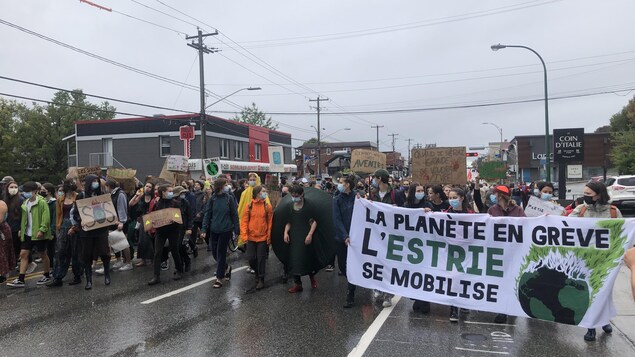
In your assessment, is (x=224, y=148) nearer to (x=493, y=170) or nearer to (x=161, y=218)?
(x=493, y=170)

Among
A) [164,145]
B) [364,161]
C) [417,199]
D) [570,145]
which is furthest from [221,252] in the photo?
[164,145]

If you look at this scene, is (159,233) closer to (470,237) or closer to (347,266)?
(347,266)

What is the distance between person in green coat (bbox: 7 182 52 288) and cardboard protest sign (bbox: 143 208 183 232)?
172 centimetres

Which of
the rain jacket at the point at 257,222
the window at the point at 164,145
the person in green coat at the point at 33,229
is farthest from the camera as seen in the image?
the window at the point at 164,145

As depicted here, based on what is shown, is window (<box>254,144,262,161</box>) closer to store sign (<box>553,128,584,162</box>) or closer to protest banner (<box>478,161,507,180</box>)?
protest banner (<box>478,161,507,180</box>)

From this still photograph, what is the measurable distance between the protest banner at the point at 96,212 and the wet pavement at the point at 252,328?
1069 mm

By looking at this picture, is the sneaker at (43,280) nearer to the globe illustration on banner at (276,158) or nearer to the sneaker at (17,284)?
the sneaker at (17,284)

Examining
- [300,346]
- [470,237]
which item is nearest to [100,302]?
[300,346]

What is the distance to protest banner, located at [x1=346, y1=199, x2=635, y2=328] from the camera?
510 cm

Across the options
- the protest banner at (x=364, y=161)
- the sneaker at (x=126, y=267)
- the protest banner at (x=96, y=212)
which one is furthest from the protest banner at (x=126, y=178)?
the protest banner at (x=364, y=161)

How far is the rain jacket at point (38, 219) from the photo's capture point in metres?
7.98

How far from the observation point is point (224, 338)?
5.25 metres

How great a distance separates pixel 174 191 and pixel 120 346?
3967 mm

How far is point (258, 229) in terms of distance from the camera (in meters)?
7.54
